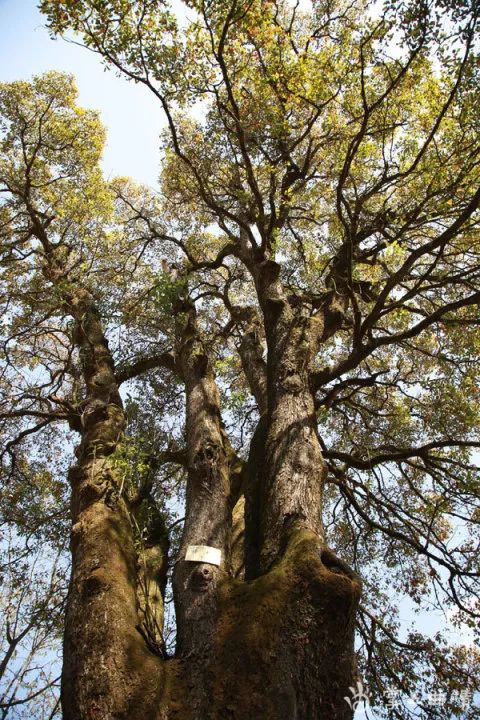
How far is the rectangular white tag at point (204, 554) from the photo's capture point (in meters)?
3.31

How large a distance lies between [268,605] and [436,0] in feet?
17.4

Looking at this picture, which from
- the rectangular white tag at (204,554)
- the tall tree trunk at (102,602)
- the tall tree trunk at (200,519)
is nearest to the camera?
the tall tree trunk at (102,602)

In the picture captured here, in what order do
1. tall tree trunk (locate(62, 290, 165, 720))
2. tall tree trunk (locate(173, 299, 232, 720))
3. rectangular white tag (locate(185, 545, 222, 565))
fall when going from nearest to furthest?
tall tree trunk (locate(62, 290, 165, 720))
tall tree trunk (locate(173, 299, 232, 720))
rectangular white tag (locate(185, 545, 222, 565))

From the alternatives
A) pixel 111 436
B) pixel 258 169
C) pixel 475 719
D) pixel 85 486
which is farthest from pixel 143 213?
pixel 475 719

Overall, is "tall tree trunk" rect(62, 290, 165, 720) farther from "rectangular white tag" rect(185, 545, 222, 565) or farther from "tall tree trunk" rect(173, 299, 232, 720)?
"rectangular white tag" rect(185, 545, 222, 565)

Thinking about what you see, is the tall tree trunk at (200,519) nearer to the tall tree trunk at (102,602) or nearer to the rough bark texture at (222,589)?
the rough bark texture at (222,589)

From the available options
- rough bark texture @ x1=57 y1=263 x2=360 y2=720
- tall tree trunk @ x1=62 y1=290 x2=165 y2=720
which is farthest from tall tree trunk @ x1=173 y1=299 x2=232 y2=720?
tall tree trunk @ x1=62 y1=290 x2=165 y2=720

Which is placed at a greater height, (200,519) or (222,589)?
(200,519)

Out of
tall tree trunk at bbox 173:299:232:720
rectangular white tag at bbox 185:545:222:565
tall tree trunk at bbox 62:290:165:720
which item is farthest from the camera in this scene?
rectangular white tag at bbox 185:545:222:565

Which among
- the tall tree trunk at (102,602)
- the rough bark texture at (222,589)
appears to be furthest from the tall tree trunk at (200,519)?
the tall tree trunk at (102,602)

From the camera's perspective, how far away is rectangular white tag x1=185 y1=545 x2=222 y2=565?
3.31 m

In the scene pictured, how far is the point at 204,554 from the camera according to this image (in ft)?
11.0

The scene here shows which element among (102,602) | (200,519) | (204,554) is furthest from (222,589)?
(102,602)

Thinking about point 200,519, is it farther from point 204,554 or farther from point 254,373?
point 254,373
